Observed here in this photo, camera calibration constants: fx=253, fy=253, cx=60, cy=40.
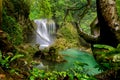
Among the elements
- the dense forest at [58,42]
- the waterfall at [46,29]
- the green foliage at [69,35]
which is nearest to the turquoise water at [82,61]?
the dense forest at [58,42]

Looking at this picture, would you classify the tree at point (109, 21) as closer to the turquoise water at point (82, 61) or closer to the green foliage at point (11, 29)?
the turquoise water at point (82, 61)

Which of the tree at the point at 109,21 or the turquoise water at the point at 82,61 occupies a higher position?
the tree at the point at 109,21

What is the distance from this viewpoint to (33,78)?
5.09 meters

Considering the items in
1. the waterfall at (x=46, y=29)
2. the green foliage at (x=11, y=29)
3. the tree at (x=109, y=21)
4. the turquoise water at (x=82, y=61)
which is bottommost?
the turquoise water at (x=82, y=61)

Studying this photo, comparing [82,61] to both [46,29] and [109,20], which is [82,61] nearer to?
[46,29]

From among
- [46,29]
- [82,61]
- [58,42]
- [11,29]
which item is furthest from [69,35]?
[11,29]

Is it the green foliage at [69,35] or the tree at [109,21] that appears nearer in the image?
the tree at [109,21]

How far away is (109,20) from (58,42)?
27.7 metres

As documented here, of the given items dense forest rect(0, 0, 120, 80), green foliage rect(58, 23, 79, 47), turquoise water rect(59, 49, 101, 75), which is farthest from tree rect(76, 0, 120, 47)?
green foliage rect(58, 23, 79, 47)

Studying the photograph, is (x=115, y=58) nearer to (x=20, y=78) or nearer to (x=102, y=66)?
(x=102, y=66)

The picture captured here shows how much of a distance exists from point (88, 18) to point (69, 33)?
14.4 feet

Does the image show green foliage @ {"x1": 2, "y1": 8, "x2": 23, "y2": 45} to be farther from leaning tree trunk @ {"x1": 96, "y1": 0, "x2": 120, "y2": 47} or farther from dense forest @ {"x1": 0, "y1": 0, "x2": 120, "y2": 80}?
leaning tree trunk @ {"x1": 96, "y1": 0, "x2": 120, "y2": 47}

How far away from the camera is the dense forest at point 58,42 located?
15.3ft

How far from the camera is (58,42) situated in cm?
3241
